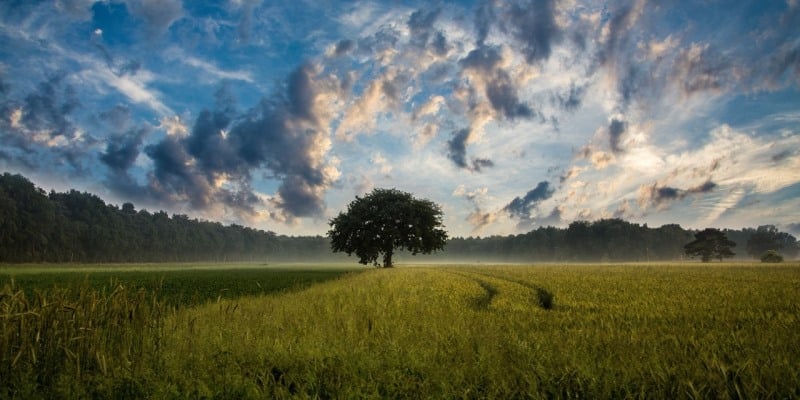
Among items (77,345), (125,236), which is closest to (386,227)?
(77,345)

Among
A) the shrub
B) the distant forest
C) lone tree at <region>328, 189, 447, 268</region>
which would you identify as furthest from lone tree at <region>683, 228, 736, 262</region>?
lone tree at <region>328, 189, 447, 268</region>

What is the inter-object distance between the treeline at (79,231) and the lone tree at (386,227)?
99.8m

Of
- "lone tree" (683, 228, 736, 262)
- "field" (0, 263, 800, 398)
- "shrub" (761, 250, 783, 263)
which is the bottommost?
"shrub" (761, 250, 783, 263)

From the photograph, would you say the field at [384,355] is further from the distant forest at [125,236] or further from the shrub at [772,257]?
the distant forest at [125,236]

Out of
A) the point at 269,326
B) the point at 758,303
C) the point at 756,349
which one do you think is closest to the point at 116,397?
the point at 269,326

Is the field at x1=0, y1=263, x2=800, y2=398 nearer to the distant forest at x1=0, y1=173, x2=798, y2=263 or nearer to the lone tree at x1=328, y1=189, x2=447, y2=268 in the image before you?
the lone tree at x1=328, y1=189, x2=447, y2=268

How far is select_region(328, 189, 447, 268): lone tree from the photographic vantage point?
201 ft

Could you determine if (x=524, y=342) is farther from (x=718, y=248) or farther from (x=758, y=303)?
(x=718, y=248)

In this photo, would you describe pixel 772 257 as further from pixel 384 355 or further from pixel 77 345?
pixel 77 345

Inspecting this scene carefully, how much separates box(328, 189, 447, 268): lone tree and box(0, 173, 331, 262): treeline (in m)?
99.8

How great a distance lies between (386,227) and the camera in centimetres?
6181

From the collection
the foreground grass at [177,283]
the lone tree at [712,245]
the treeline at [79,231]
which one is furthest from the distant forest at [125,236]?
the foreground grass at [177,283]

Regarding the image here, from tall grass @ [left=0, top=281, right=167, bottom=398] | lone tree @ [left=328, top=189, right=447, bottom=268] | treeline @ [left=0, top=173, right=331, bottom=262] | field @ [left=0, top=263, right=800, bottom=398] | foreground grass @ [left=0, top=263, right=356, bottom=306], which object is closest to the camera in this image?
field @ [left=0, top=263, right=800, bottom=398]

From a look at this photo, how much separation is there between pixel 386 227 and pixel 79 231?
4821 inches
